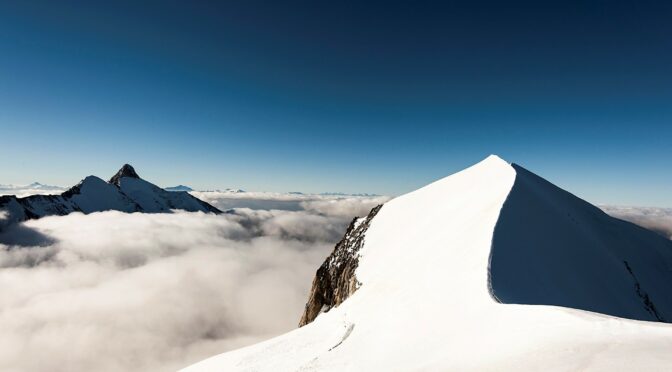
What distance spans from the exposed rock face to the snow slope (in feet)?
12.9

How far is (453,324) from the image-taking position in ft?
52.2

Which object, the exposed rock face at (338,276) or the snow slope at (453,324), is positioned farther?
the exposed rock face at (338,276)

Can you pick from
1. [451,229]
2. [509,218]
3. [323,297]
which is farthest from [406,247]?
[323,297]

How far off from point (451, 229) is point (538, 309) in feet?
72.7

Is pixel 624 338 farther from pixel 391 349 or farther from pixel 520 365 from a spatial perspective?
pixel 391 349

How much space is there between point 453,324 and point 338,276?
126 ft

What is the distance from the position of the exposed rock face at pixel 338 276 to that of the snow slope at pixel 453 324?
12.9 feet

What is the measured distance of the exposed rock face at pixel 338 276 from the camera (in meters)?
48.8

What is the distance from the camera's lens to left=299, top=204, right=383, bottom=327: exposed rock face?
48781mm

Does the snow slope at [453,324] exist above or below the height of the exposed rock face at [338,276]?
above

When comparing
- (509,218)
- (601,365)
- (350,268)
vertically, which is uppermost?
(509,218)

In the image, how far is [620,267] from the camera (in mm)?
36094

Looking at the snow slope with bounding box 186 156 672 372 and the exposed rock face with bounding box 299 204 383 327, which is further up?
the snow slope with bounding box 186 156 672 372

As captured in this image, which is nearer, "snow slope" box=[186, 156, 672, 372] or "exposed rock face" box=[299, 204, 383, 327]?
"snow slope" box=[186, 156, 672, 372]
